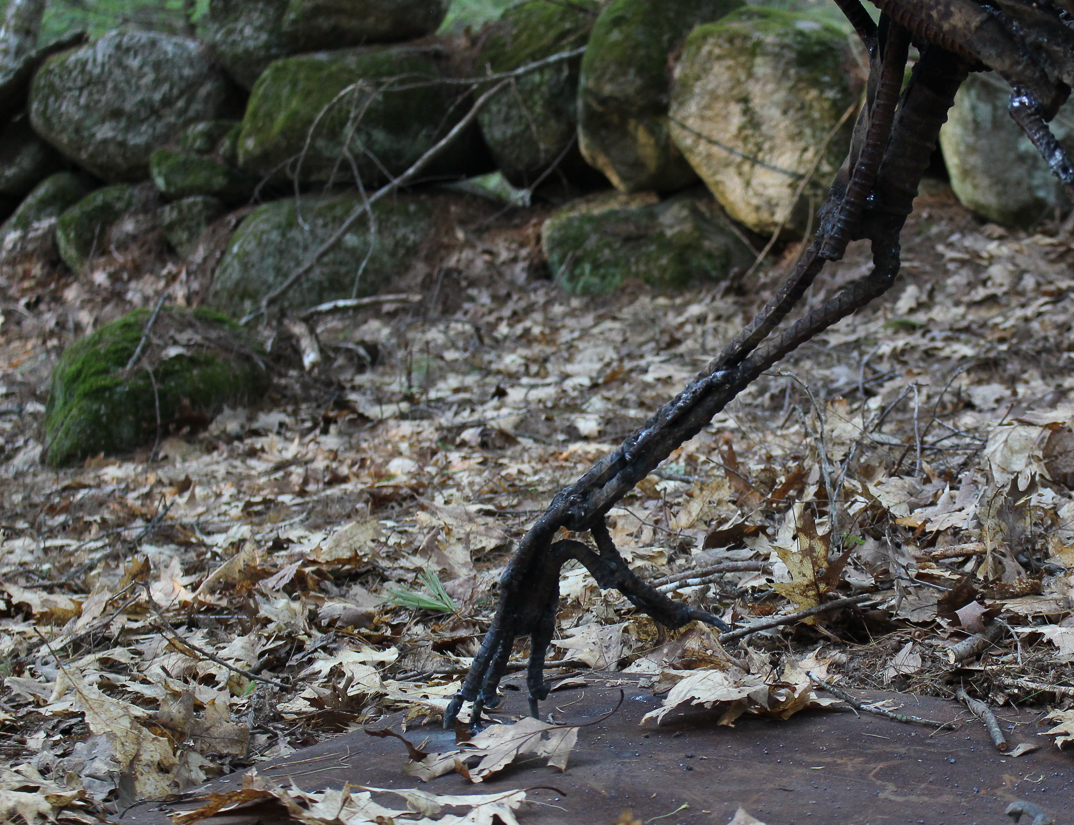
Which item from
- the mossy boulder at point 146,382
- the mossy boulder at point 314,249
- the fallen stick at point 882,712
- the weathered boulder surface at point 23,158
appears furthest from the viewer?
the weathered boulder surface at point 23,158

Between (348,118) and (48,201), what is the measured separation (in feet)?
14.7

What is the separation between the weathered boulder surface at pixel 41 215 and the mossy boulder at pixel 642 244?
19.8 ft

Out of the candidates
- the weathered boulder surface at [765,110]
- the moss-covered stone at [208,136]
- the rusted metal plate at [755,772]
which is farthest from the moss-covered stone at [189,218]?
the rusted metal plate at [755,772]

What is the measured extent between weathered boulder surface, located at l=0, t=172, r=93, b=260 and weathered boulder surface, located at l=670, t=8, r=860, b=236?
7176mm

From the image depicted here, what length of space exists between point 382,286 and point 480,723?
20.0ft

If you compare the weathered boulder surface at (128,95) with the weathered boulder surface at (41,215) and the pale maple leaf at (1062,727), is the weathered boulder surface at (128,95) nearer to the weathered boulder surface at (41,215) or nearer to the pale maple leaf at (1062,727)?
the weathered boulder surface at (41,215)

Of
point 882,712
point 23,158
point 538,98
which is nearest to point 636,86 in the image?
point 538,98

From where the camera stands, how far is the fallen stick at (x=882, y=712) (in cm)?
162

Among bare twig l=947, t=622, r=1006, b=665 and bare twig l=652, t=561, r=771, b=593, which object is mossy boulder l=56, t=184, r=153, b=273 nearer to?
bare twig l=652, t=561, r=771, b=593

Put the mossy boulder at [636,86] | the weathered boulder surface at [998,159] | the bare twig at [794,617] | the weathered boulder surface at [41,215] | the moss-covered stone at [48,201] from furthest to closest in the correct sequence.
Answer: the moss-covered stone at [48,201] < the weathered boulder surface at [41,215] < the mossy boulder at [636,86] < the weathered boulder surface at [998,159] < the bare twig at [794,617]

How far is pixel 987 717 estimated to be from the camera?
1601mm

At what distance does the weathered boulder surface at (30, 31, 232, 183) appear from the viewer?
9023 millimetres

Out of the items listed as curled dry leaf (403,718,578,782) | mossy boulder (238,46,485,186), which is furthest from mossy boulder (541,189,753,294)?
curled dry leaf (403,718,578,782)

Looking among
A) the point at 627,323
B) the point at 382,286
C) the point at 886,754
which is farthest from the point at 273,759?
the point at 382,286
